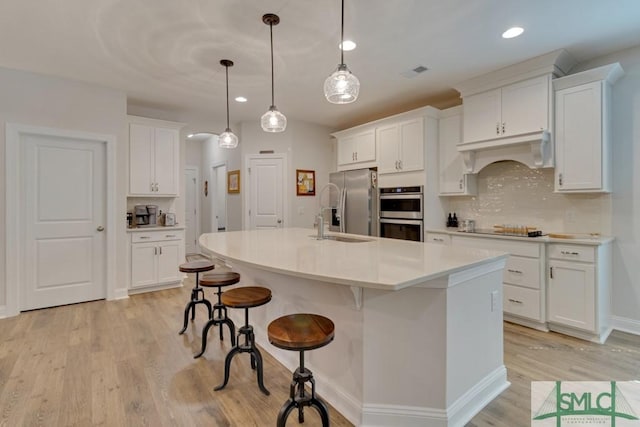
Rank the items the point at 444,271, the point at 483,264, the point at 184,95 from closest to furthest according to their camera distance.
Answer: the point at 444,271 → the point at 483,264 → the point at 184,95

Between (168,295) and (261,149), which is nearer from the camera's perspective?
(168,295)

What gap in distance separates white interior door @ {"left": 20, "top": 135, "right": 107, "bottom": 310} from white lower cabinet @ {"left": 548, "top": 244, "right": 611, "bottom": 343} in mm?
5032

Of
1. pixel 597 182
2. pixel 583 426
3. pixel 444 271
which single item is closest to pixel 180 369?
pixel 444 271

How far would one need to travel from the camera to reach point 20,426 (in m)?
1.73

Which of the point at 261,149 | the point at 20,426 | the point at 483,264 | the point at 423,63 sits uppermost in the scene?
the point at 423,63

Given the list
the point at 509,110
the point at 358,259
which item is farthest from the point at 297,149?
the point at 358,259

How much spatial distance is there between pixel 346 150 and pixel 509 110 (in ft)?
8.20

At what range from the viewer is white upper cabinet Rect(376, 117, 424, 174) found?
13.5ft

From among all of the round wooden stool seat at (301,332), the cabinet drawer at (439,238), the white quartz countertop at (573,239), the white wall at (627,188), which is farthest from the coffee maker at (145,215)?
the white wall at (627,188)

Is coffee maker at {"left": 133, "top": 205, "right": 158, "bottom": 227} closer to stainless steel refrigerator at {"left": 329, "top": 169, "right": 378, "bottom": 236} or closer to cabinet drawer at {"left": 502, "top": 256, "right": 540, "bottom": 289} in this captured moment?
stainless steel refrigerator at {"left": 329, "top": 169, "right": 378, "bottom": 236}

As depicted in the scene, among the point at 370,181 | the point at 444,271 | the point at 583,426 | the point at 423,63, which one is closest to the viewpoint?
the point at 444,271

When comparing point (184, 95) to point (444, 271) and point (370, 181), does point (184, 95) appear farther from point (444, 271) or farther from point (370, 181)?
point (444, 271)

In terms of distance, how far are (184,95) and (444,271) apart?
4.05 meters

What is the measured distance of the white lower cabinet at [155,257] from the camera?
4.24m
